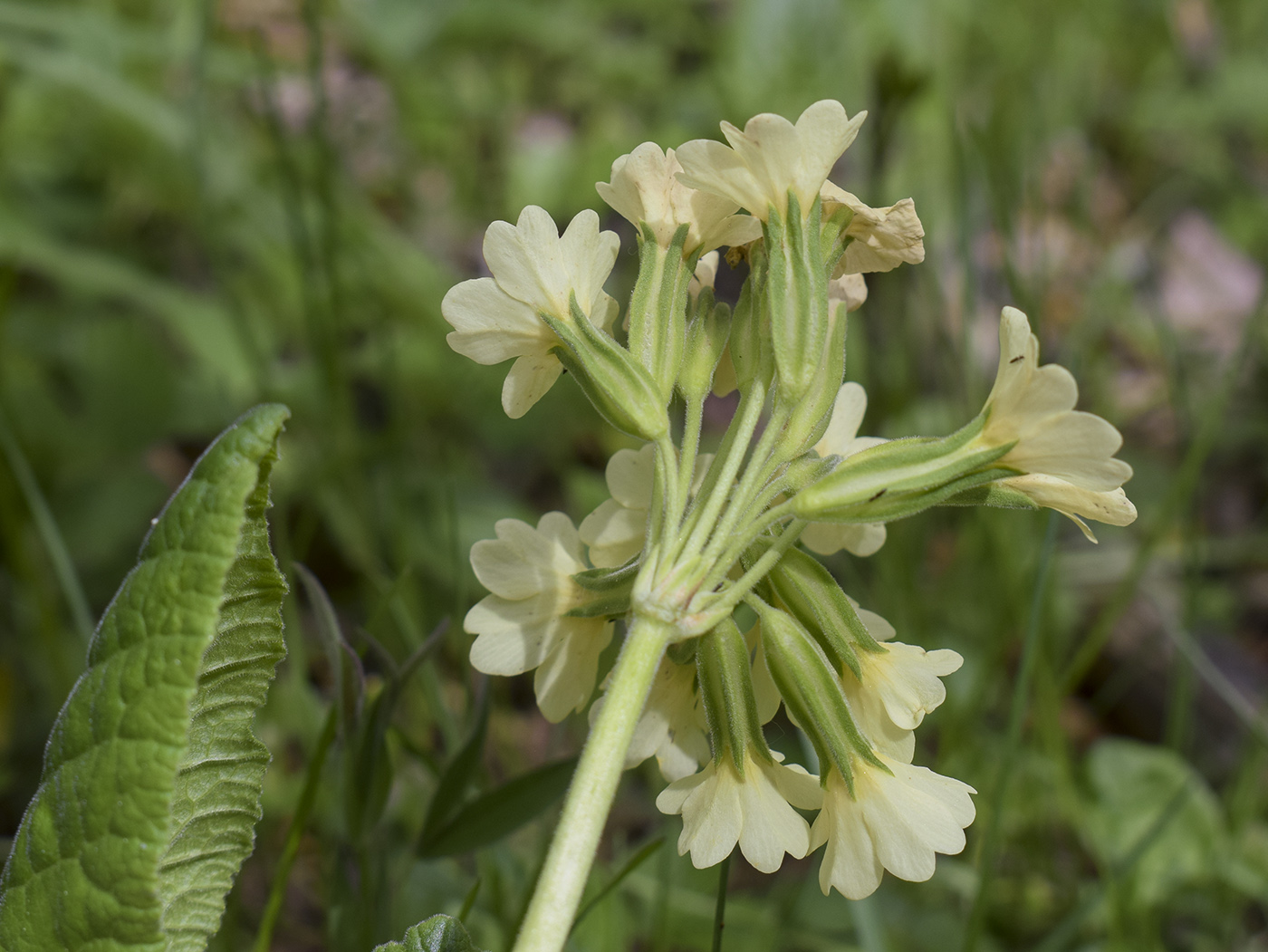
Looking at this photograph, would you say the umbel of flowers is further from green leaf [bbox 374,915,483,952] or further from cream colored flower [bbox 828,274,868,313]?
green leaf [bbox 374,915,483,952]

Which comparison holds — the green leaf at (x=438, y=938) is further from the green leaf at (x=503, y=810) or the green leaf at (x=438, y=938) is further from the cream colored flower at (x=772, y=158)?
the cream colored flower at (x=772, y=158)

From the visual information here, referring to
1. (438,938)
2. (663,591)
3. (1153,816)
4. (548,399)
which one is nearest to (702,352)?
(663,591)

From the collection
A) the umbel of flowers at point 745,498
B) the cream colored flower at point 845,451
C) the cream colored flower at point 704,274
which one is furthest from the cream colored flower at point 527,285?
the cream colored flower at point 845,451

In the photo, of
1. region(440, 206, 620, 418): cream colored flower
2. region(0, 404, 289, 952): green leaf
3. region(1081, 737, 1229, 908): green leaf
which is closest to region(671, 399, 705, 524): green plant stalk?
region(440, 206, 620, 418): cream colored flower

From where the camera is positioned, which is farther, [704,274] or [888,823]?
[704,274]

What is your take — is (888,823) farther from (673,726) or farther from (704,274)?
(704,274)

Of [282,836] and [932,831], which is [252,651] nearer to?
[932,831]
